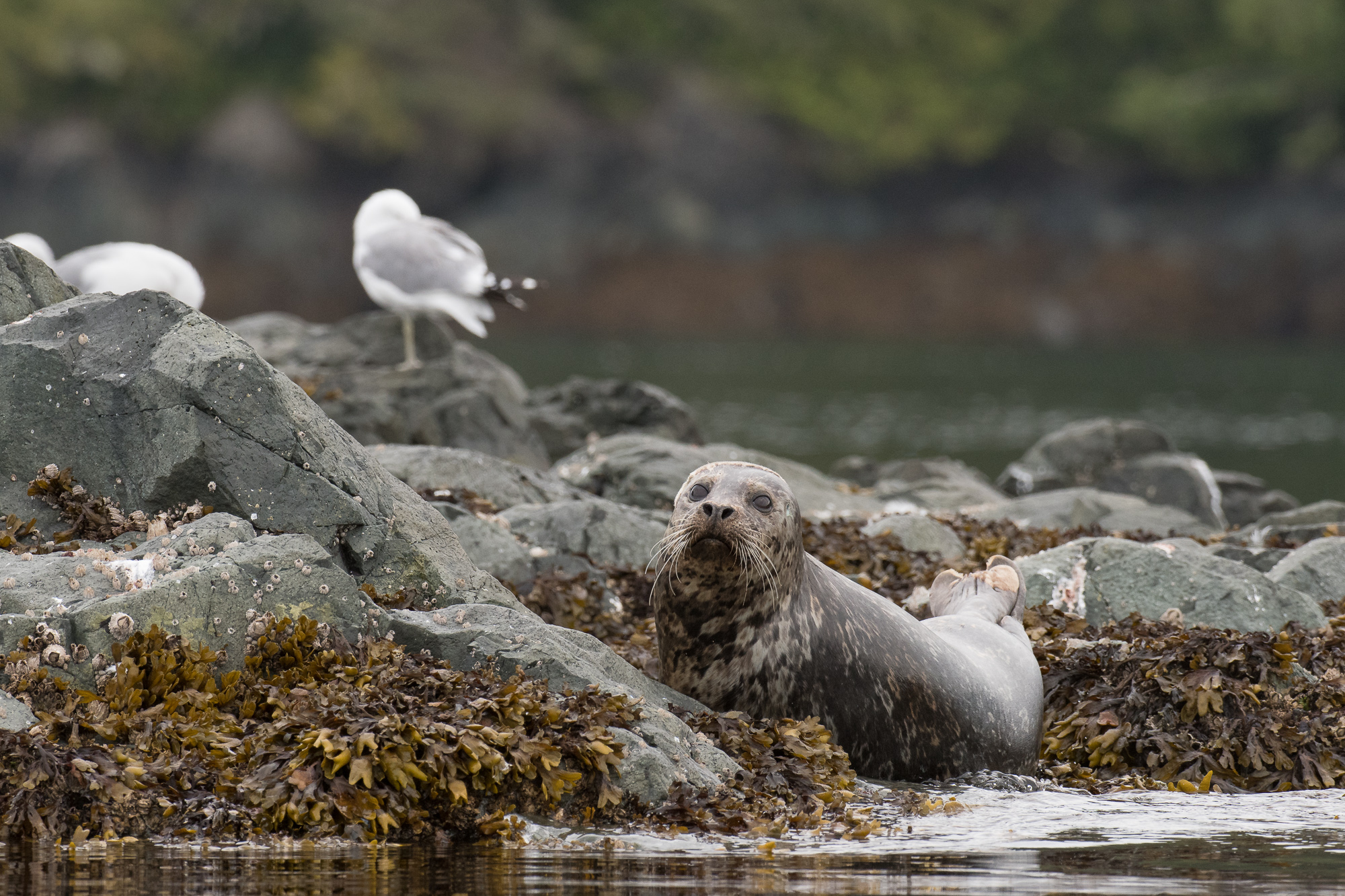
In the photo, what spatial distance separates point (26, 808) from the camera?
4.84m

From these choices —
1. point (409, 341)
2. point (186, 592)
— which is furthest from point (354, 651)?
point (409, 341)

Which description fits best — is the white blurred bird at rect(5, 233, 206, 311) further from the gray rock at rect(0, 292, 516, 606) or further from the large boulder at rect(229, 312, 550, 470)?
the gray rock at rect(0, 292, 516, 606)

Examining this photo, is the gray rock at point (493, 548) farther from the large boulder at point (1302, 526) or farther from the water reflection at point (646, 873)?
the large boulder at point (1302, 526)

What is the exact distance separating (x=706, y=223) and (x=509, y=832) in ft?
160

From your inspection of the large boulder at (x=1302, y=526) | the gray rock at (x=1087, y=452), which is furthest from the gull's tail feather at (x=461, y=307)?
the large boulder at (x=1302, y=526)

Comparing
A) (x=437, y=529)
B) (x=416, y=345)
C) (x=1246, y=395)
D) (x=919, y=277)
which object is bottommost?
(x=437, y=529)

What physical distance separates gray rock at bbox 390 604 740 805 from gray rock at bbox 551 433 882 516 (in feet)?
17.7

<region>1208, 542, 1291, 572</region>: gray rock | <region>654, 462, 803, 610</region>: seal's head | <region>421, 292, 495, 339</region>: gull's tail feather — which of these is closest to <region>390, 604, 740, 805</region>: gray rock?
<region>654, 462, 803, 610</region>: seal's head

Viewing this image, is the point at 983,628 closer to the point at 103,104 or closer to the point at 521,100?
the point at 521,100

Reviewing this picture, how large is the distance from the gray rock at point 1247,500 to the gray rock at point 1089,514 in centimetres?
292

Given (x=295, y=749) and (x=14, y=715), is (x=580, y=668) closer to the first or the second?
(x=295, y=749)

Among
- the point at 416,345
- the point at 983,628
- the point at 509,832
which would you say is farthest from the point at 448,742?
the point at 416,345

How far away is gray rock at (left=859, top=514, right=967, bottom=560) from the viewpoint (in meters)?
10.8

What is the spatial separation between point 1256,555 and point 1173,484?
6.04 m
